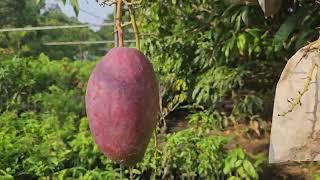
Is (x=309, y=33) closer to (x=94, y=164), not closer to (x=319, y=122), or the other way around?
(x=319, y=122)

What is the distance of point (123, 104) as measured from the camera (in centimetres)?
60

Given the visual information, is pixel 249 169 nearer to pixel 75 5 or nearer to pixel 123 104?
pixel 75 5

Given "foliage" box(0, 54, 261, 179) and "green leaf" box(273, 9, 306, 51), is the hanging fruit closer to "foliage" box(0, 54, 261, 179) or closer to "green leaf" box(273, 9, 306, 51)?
"green leaf" box(273, 9, 306, 51)

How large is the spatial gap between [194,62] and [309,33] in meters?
1.22

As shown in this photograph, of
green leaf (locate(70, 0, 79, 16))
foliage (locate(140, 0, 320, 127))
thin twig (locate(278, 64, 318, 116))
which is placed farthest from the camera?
foliage (locate(140, 0, 320, 127))

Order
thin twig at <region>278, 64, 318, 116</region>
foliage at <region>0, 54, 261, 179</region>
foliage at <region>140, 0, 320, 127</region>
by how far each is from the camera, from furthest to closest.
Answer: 1. foliage at <region>140, 0, 320, 127</region>
2. foliage at <region>0, 54, 261, 179</region>
3. thin twig at <region>278, 64, 318, 116</region>

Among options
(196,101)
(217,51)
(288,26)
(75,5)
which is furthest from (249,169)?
(75,5)

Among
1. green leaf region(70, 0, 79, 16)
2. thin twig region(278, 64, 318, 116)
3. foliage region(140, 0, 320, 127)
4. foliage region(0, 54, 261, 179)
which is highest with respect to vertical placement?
green leaf region(70, 0, 79, 16)

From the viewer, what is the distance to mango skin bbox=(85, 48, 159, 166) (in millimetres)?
601

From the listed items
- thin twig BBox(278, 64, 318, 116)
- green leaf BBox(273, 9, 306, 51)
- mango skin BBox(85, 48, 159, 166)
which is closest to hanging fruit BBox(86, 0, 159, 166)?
mango skin BBox(85, 48, 159, 166)

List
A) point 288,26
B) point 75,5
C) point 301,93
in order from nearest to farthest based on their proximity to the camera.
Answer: point 301,93 → point 75,5 → point 288,26

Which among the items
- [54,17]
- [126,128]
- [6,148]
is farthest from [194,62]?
[54,17]

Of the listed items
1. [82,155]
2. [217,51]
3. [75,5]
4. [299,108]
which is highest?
[75,5]

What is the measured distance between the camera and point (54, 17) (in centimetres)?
1423
